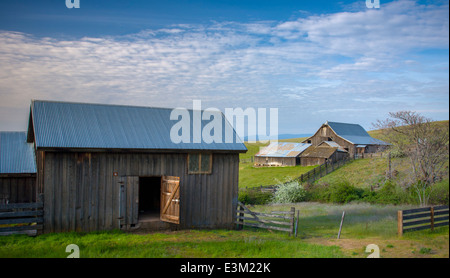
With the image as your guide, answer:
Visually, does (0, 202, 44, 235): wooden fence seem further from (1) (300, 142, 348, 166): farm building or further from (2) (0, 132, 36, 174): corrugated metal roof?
(1) (300, 142, 348, 166): farm building

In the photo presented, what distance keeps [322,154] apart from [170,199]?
40.6 m

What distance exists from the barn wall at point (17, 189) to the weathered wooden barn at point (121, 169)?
3096 mm

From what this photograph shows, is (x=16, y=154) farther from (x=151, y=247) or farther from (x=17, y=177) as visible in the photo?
(x=151, y=247)

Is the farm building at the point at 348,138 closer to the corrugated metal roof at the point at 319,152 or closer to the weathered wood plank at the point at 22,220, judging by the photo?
the corrugated metal roof at the point at 319,152

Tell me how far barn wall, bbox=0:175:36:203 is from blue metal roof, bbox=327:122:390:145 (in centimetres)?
4645

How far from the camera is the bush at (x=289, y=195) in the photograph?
31531 mm

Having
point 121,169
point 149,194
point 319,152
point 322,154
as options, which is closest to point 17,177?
point 121,169

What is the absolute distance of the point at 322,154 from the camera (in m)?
52.4

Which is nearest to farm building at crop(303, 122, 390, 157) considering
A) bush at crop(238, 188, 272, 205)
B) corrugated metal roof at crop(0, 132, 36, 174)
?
bush at crop(238, 188, 272, 205)

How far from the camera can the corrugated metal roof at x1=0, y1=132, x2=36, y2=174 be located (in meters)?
17.5

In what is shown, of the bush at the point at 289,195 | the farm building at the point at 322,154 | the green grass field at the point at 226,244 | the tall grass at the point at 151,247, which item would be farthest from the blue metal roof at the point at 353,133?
the tall grass at the point at 151,247

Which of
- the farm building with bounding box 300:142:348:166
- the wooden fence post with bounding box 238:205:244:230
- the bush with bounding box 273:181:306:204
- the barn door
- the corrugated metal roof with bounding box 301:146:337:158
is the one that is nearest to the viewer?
the barn door
